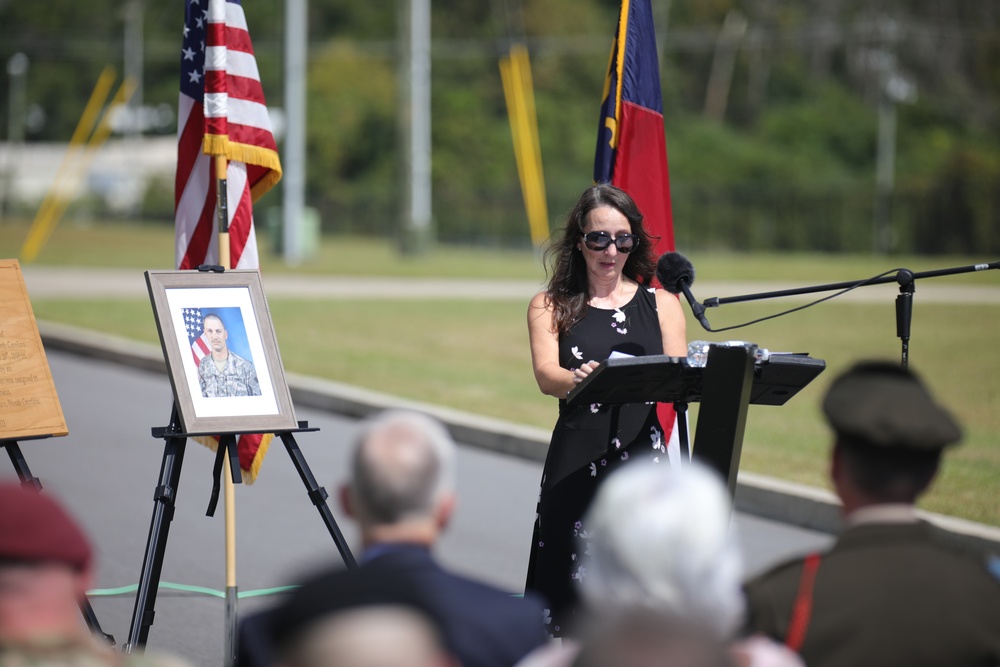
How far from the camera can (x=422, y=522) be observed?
9.41 ft

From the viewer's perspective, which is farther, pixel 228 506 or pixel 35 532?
pixel 228 506

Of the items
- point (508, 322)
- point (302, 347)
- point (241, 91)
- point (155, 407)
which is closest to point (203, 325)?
point (241, 91)

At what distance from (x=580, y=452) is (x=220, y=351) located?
1513 millimetres

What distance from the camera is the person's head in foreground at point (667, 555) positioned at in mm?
2477

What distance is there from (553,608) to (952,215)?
149 ft

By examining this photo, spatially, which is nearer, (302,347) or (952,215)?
(302,347)

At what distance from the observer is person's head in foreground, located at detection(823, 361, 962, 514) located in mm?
2830

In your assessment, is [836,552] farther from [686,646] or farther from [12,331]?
[12,331]

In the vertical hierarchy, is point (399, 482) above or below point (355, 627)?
above

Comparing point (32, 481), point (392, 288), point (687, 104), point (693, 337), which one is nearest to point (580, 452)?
point (32, 481)

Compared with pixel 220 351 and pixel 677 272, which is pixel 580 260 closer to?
pixel 677 272

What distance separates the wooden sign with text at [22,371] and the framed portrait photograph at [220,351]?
2.00ft

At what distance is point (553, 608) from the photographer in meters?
5.55

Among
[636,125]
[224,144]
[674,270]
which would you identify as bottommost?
[674,270]
